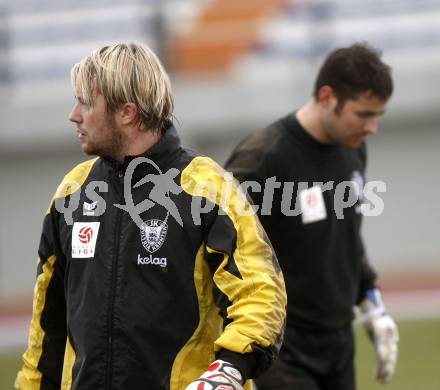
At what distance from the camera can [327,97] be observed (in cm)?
471

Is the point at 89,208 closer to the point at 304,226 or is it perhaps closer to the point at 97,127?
the point at 97,127

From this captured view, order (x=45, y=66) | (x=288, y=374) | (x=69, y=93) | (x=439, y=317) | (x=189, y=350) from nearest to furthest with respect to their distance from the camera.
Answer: (x=189, y=350)
(x=288, y=374)
(x=439, y=317)
(x=69, y=93)
(x=45, y=66)

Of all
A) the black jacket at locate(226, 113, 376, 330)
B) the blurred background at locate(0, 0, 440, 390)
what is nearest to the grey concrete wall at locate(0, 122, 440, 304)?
the blurred background at locate(0, 0, 440, 390)

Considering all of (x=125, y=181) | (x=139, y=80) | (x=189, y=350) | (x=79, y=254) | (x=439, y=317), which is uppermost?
(x=139, y=80)

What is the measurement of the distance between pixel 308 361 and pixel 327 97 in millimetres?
1158

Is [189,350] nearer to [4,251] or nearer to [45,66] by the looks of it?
[4,251]

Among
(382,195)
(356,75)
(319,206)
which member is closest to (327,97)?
(356,75)

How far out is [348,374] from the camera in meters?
4.72

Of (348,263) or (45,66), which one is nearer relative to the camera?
(348,263)

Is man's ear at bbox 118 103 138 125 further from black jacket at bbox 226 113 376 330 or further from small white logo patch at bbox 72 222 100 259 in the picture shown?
black jacket at bbox 226 113 376 330

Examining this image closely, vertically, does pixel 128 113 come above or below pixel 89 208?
above

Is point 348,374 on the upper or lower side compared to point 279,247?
lower

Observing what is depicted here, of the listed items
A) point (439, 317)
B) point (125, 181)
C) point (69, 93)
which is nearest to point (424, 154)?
point (439, 317)

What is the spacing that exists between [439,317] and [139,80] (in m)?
8.23
